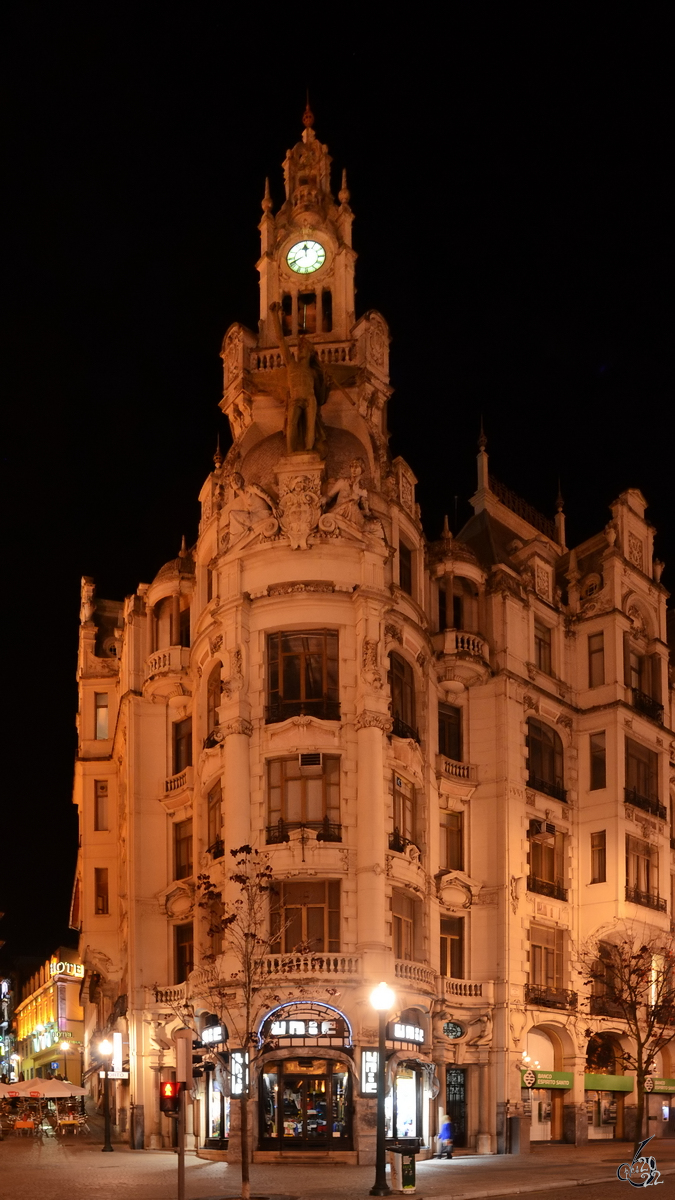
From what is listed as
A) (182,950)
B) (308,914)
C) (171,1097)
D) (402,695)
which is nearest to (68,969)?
(182,950)

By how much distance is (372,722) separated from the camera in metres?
48.0

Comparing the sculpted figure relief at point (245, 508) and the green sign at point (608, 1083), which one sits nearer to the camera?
the sculpted figure relief at point (245, 508)

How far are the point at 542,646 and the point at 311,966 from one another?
20819 millimetres

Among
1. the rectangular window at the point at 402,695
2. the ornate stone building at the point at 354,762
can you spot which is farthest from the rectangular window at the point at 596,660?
the rectangular window at the point at 402,695

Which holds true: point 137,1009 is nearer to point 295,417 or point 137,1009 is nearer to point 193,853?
point 193,853

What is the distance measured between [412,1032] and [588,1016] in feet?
40.3

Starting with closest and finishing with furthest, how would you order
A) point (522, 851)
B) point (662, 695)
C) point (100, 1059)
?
point (522, 851)
point (100, 1059)
point (662, 695)

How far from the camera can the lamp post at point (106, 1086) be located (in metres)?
49.1

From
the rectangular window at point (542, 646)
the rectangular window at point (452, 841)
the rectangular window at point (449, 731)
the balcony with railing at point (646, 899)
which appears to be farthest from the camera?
the rectangular window at point (542, 646)

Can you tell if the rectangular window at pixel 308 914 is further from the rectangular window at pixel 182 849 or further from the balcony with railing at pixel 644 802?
the balcony with railing at pixel 644 802

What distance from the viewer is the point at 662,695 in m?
63.5

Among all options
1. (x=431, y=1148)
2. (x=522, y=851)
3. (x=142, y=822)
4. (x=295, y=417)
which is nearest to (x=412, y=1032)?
(x=431, y=1148)

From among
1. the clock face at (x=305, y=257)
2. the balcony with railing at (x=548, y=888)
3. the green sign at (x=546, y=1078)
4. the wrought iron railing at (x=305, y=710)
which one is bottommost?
the green sign at (x=546, y=1078)

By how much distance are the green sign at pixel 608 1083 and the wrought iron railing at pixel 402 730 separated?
16.6m
